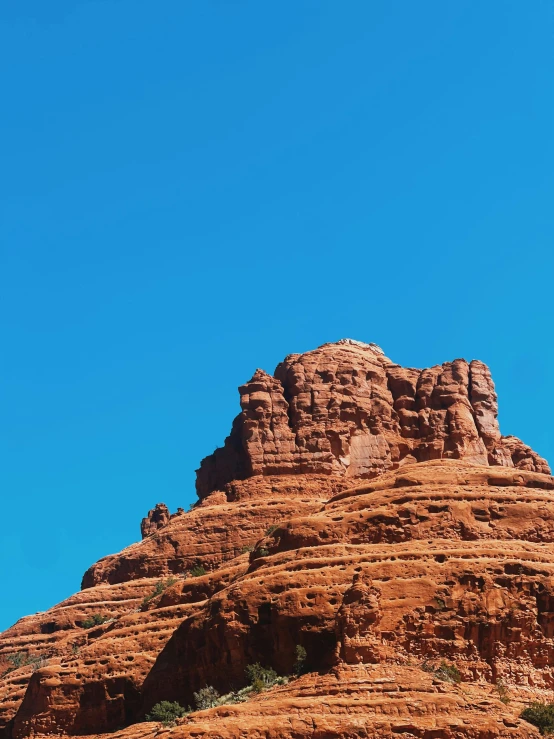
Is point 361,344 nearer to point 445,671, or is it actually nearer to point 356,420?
point 356,420

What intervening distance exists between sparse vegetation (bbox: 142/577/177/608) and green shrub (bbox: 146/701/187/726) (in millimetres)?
18737

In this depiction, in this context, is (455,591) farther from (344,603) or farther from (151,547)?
(151,547)

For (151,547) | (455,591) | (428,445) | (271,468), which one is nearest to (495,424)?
(428,445)

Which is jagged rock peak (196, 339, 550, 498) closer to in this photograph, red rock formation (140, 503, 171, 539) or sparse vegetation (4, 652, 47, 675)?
red rock formation (140, 503, 171, 539)

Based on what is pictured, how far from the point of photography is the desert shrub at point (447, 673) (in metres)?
54.6

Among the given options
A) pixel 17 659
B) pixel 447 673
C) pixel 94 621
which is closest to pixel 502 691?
pixel 447 673

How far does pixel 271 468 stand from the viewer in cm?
10231

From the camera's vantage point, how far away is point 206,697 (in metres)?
61.1

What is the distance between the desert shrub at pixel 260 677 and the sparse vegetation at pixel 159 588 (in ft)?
77.9

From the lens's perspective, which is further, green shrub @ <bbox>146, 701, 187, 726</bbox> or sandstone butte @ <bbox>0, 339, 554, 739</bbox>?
green shrub @ <bbox>146, 701, 187, 726</bbox>

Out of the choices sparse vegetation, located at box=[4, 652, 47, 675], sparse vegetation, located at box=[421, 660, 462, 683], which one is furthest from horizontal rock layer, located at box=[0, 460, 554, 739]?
sparse vegetation, located at box=[4, 652, 47, 675]

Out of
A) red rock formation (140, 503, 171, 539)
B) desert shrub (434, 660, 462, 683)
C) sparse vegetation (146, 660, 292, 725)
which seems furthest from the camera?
red rock formation (140, 503, 171, 539)

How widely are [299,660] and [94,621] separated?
38110 millimetres

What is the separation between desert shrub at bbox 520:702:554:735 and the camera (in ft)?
168
